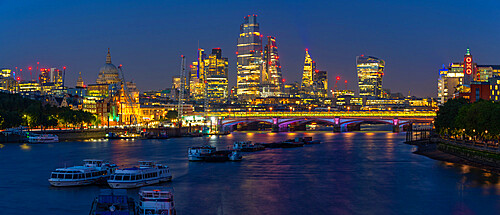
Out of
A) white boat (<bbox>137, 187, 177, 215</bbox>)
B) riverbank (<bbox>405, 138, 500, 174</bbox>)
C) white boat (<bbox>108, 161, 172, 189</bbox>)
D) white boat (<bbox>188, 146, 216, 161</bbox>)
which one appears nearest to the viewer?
white boat (<bbox>137, 187, 177, 215</bbox>)

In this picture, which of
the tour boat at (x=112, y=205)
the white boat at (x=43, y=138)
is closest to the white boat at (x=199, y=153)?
the tour boat at (x=112, y=205)

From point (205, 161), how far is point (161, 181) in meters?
26.8

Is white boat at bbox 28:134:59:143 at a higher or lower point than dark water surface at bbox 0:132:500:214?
higher

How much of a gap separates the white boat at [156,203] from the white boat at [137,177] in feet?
46.4

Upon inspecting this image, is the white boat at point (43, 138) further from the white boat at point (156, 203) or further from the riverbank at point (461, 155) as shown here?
the white boat at point (156, 203)

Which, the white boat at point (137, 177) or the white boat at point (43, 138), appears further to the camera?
the white boat at point (43, 138)

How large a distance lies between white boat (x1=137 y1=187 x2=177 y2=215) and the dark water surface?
4320 millimetres

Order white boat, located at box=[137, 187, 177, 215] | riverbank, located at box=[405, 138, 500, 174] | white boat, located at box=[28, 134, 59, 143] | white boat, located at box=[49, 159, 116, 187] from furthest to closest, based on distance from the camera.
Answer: white boat, located at box=[28, 134, 59, 143] < riverbank, located at box=[405, 138, 500, 174] < white boat, located at box=[49, 159, 116, 187] < white boat, located at box=[137, 187, 177, 215]

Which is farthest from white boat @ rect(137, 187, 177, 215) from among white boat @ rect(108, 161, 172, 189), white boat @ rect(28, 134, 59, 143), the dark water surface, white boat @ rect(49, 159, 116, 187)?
white boat @ rect(28, 134, 59, 143)

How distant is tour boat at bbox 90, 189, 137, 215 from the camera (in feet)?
156

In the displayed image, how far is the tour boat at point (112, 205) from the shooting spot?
47562 mm

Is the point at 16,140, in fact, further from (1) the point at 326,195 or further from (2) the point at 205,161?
→ (1) the point at 326,195

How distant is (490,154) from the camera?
81812 millimetres

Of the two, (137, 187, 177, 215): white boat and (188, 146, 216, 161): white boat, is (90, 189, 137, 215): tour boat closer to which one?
(137, 187, 177, 215): white boat
